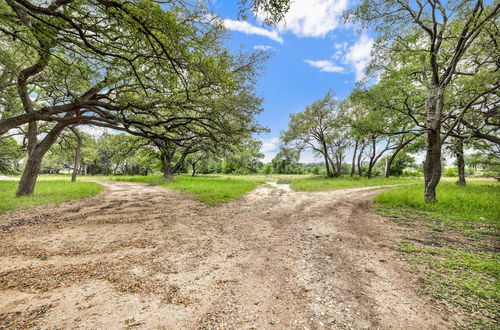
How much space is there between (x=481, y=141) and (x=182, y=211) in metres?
18.7

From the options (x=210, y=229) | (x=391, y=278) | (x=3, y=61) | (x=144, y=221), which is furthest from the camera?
(x=3, y=61)

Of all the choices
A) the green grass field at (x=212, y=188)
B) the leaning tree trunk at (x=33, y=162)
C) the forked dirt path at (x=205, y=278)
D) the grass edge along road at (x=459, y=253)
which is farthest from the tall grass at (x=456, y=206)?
the leaning tree trunk at (x=33, y=162)

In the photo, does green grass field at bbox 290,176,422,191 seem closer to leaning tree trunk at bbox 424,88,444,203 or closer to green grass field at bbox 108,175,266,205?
green grass field at bbox 108,175,266,205

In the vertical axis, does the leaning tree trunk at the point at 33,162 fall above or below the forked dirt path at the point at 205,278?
above

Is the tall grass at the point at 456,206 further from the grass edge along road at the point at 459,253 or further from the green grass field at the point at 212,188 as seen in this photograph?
the green grass field at the point at 212,188

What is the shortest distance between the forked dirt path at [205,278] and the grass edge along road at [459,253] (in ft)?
1.16

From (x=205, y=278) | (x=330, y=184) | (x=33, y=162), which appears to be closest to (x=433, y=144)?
(x=330, y=184)

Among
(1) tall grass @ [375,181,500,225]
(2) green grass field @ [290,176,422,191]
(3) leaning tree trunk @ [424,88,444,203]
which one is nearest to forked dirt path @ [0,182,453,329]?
(1) tall grass @ [375,181,500,225]

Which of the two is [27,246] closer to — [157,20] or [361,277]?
[157,20]

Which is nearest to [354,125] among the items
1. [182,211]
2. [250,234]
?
[250,234]

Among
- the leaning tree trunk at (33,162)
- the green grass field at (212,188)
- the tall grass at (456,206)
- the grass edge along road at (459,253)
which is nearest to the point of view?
the grass edge along road at (459,253)

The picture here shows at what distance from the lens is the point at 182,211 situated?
7.52 m

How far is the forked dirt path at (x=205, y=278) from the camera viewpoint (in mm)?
2102

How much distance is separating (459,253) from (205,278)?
5.18m
